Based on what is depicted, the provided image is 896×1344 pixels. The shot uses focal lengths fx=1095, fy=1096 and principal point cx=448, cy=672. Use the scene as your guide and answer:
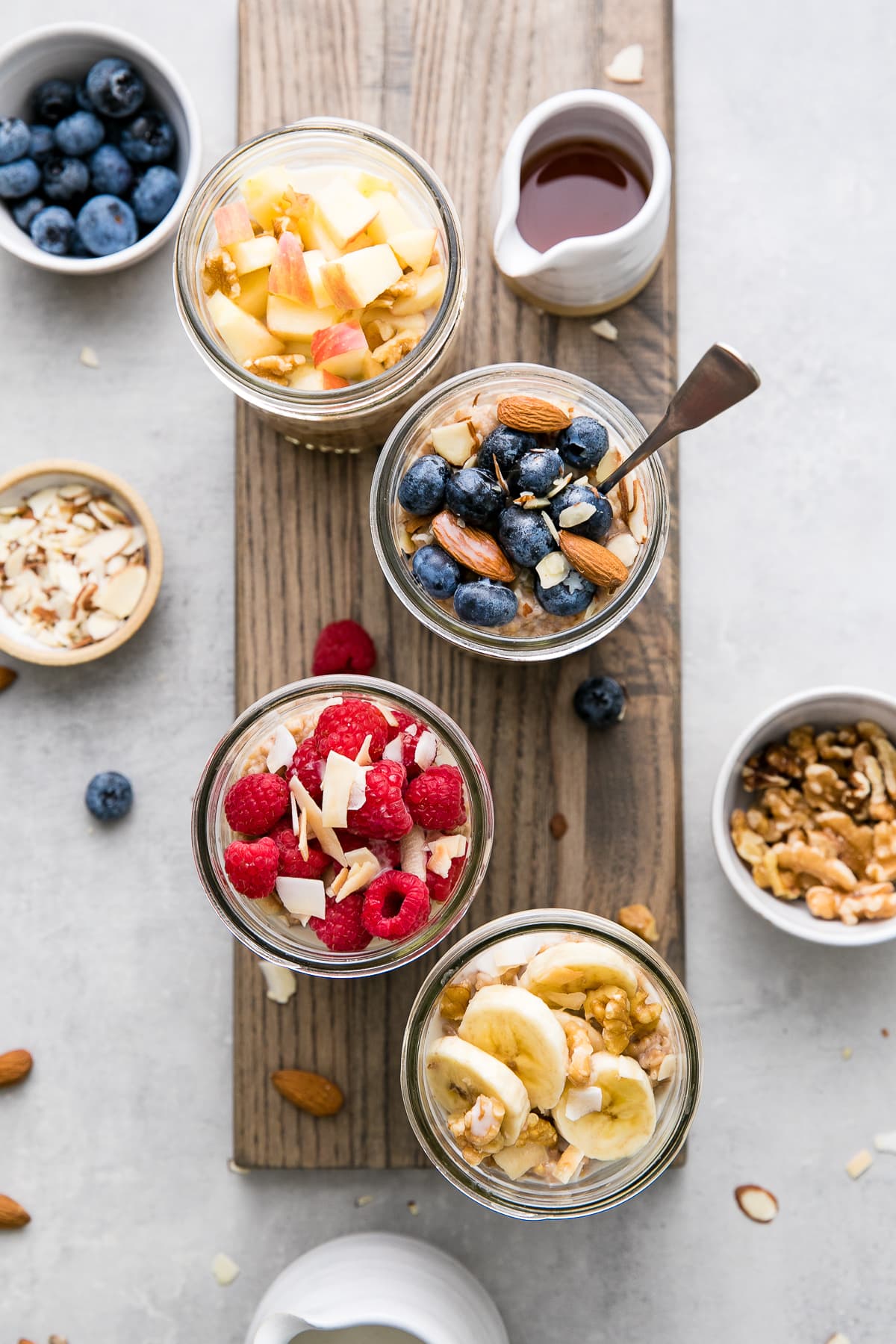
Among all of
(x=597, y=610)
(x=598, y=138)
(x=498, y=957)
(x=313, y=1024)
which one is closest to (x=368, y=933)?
(x=498, y=957)

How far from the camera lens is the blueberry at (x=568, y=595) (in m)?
1.18

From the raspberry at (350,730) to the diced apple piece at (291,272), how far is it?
0.45 meters

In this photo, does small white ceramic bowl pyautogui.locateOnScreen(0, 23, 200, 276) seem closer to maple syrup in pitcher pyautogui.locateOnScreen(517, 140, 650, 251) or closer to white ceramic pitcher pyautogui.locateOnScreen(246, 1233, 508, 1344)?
maple syrup in pitcher pyautogui.locateOnScreen(517, 140, 650, 251)

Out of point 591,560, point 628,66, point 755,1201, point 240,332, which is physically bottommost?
point 755,1201

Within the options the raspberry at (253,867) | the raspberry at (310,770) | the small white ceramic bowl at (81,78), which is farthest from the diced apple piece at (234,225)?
the raspberry at (253,867)

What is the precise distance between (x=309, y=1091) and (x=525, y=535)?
0.79 metres

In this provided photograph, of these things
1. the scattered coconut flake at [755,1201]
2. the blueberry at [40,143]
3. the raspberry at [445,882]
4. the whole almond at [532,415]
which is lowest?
the scattered coconut flake at [755,1201]

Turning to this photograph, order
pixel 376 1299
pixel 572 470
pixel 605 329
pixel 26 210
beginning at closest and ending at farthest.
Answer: pixel 572 470 → pixel 376 1299 → pixel 605 329 → pixel 26 210

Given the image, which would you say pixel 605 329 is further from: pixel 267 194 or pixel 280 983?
pixel 280 983

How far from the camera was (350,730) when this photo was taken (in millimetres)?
1177

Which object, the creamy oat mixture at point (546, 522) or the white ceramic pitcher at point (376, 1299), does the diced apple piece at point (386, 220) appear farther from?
the white ceramic pitcher at point (376, 1299)

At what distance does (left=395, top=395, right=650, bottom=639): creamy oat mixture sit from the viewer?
3.86 ft

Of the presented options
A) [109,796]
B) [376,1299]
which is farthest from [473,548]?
[376,1299]

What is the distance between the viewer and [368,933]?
1207 millimetres
